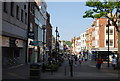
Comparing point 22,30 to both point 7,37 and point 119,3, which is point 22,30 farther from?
point 119,3

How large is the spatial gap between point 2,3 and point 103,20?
54896mm

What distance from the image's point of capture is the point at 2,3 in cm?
2762

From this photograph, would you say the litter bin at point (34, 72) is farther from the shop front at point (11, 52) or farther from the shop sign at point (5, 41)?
the shop front at point (11, 52)

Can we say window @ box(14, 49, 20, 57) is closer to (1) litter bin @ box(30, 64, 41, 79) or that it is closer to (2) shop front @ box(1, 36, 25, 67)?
(2) shop front @ box(1, 36, 25, 67)

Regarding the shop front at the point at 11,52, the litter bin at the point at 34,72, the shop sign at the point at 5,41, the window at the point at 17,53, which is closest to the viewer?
the litter bin at the point at 34,72

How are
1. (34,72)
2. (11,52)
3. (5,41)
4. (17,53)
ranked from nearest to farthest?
(34,72), (5,41), (11,52), (17,53)

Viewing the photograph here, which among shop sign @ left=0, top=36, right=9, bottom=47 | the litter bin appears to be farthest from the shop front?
the litter bin

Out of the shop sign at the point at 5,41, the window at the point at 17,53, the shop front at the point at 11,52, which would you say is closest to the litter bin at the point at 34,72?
the shop sign at the point at 5,41

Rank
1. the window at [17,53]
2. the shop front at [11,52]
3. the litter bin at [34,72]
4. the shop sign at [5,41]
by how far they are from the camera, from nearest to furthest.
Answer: the litter bin at [34,72] < the shop sign at [5,41] < the shop front at [11,52] < the window at [17,53]

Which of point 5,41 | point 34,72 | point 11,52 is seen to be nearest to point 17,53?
point 11,52

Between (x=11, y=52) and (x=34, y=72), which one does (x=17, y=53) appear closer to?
(x=11, y=52)

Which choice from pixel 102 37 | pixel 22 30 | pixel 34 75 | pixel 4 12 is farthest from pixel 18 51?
pixel 102 37

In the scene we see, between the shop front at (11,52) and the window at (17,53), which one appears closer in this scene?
the shop front at (11,52)

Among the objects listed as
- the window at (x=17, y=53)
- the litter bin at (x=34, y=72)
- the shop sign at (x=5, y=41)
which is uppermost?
the shop sign at (x=5, y=41)
